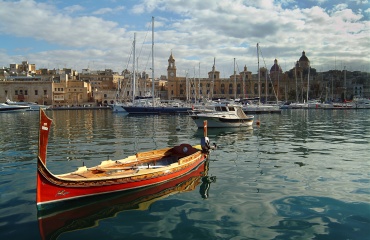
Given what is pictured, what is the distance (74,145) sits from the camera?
21375 mm

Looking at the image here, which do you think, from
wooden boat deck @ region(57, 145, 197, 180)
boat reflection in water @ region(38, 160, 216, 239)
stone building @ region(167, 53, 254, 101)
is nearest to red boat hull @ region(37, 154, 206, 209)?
boat reflection in water @ region(38, 160, 216, 239)

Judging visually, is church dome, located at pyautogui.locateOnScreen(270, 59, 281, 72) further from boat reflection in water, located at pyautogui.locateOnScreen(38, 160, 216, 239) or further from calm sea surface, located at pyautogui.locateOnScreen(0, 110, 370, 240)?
boat reflection in water, located at pyautogui.locateOnScreen(38, 160, 216, 239)

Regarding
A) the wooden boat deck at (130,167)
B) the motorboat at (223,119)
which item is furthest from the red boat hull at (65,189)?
the motorboat at (223,119)

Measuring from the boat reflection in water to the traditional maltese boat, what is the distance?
0.18 meters

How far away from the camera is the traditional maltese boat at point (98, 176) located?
8.70m

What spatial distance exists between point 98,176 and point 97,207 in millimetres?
1087

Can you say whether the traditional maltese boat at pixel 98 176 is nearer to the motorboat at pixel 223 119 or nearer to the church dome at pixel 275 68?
the motorboat at pixel 223 119

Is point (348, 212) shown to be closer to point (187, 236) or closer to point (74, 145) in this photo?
point (187, 236)

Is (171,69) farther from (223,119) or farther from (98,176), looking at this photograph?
(98,176)

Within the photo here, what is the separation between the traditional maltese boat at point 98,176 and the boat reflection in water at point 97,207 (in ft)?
0.59

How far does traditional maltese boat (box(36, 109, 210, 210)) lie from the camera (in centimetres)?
870

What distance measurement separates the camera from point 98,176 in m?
10.2

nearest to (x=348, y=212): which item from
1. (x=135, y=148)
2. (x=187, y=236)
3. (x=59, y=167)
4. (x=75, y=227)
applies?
(x=187, y=236)

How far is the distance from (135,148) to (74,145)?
4030mm
